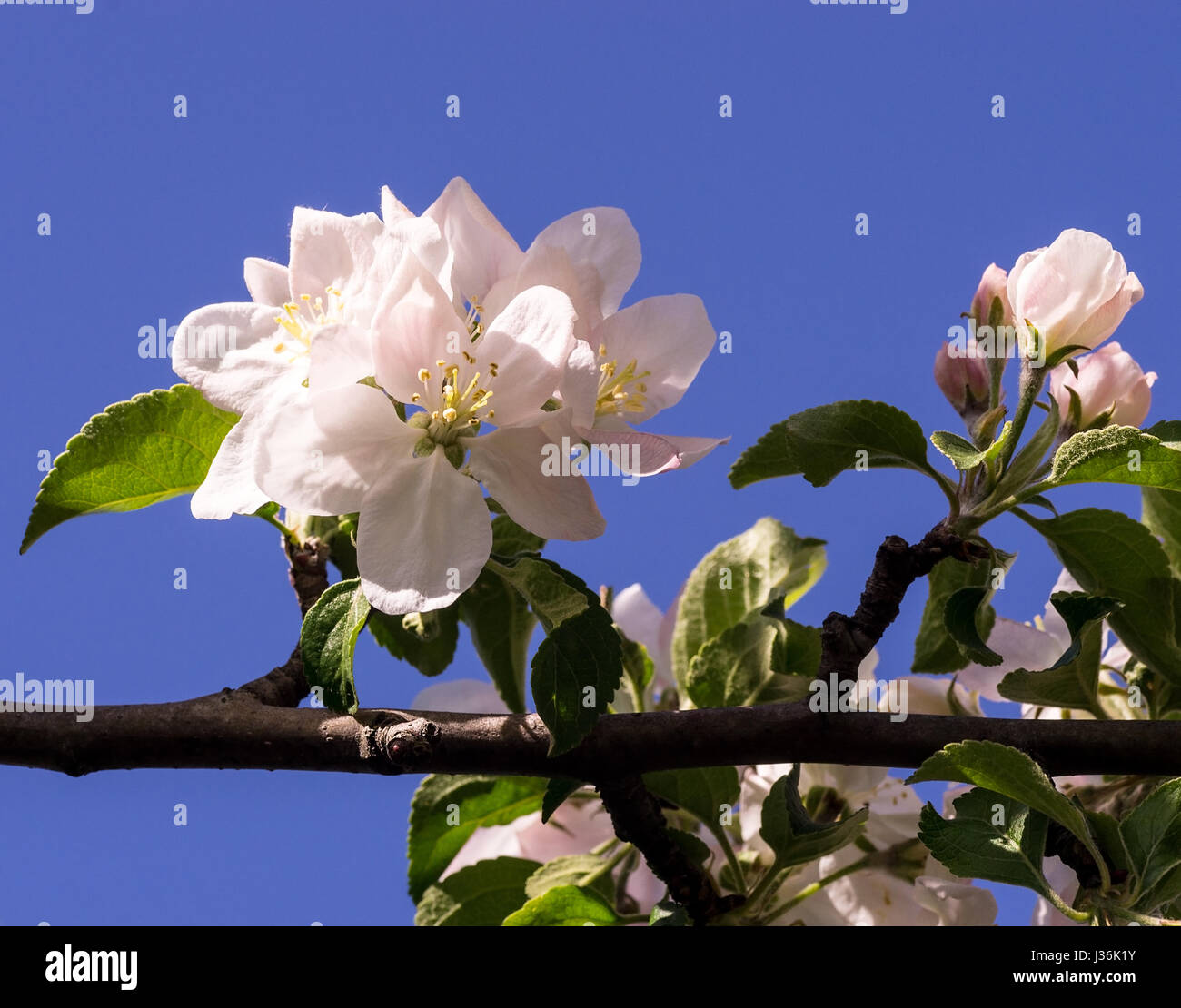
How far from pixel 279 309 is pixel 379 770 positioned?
42 centimetres

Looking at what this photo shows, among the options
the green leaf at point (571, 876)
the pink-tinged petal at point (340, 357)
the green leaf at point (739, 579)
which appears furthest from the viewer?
the green leaf at point (739, 579)

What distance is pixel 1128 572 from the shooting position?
46.5 inches

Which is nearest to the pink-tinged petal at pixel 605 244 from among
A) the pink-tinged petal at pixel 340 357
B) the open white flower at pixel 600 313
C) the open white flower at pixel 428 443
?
the open white flower at pixel 600 313

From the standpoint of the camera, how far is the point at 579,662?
104cm

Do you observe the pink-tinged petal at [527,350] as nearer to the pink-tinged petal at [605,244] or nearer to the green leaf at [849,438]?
the pink-tinged petal at [605,244]

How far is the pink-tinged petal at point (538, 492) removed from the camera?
99 cm

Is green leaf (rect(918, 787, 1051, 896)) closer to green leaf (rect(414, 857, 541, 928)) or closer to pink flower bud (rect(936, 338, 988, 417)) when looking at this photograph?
pink flower bud (rect(936, 338, 988, 417))

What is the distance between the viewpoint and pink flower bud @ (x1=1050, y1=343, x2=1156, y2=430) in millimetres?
1181

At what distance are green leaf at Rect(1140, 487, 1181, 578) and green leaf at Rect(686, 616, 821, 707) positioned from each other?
386 millimetres

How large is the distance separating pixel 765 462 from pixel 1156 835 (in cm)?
47

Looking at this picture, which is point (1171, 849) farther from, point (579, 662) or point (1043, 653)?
point (579, 662)

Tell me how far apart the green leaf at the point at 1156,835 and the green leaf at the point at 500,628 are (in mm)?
633

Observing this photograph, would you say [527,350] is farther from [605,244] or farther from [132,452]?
[132,452]
